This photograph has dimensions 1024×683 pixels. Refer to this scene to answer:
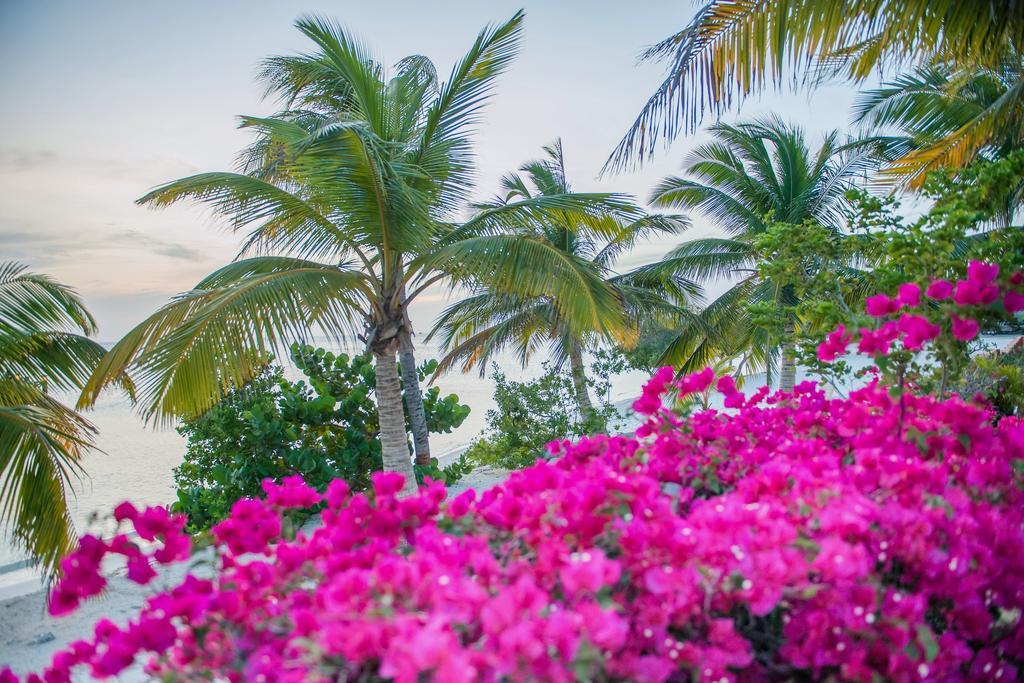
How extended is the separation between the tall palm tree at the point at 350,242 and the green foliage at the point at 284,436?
1.66 m

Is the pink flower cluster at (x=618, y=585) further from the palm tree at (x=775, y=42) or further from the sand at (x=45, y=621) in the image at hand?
the sand at (x=45, y=621)

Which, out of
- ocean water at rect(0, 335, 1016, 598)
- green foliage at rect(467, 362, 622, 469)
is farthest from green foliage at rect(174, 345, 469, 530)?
green foliage at rect(467, 362, 622, 469)

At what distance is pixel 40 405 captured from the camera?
498 cm

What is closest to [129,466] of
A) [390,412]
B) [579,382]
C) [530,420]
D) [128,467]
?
[128,467]

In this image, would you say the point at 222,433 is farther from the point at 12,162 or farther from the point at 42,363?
the point at 12,162

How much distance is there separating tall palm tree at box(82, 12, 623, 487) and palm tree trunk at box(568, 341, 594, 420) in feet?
14.1

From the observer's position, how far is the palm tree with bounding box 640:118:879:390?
11.1 metres

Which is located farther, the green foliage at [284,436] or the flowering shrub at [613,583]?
the green foliage at [284,436]

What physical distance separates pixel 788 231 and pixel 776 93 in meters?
1.02

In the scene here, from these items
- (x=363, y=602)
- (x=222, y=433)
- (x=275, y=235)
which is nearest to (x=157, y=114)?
(x=275, y=235)

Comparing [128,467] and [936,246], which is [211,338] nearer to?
[936,246]

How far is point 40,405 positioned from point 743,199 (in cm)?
1160

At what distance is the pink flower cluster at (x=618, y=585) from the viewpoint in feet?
3.18

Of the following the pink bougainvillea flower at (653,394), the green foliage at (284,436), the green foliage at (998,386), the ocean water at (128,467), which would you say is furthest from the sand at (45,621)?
the green foliage at (998,386)
